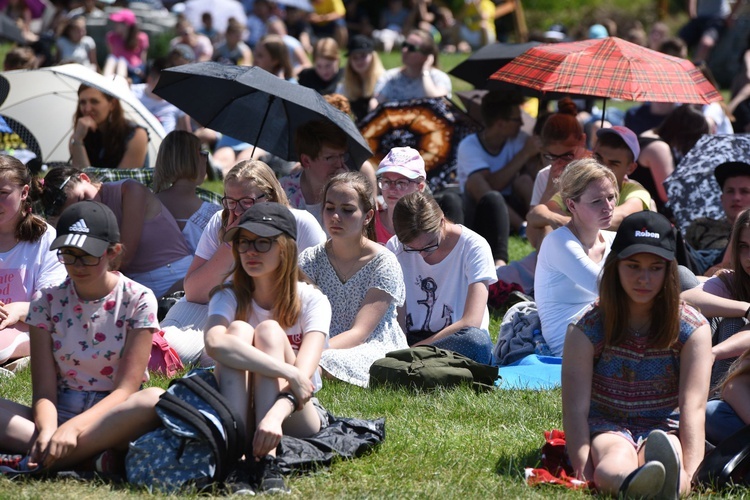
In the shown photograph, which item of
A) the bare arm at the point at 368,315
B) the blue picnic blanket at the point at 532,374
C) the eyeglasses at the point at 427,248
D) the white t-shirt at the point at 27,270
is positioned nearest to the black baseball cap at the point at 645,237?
the blue picnic blanket at the point at 532,374

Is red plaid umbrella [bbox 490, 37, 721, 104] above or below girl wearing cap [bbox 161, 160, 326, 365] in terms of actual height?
above

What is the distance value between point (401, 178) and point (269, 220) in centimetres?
252

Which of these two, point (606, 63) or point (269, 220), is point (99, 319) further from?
→ point (606, 63)

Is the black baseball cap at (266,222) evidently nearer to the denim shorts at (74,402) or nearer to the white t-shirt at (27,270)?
the denim shorts at (74,402)

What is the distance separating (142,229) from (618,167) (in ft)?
10.7

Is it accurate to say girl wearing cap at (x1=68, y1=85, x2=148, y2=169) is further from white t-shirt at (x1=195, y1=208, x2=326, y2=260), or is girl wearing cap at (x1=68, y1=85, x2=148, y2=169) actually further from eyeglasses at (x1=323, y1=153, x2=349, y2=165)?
white t-shirt at (x1=195, y1=208, x2=326, y2=260)

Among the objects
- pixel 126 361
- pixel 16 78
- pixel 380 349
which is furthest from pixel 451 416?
pixel 16 78

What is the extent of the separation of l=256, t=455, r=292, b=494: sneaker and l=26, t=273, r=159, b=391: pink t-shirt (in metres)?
0.73

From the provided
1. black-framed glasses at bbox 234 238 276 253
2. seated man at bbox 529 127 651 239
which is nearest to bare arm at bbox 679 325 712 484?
black-framed glasses at bbox 234 238 276 253

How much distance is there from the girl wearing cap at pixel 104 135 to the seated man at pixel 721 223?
4545mm

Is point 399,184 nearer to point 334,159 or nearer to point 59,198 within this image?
point 334,159

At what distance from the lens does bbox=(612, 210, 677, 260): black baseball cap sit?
426 cm

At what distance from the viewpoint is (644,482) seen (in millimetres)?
3955

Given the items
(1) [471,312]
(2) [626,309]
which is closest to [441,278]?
(1) [471,312]
